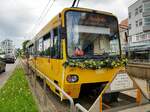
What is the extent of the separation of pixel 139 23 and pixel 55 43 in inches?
1760

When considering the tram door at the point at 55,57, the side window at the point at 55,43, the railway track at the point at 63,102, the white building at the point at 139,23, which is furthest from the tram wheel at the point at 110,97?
the white building at the point at 139,23

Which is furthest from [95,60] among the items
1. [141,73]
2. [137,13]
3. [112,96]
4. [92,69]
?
[137,13]

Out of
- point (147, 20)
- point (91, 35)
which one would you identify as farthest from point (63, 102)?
point (147, 20)

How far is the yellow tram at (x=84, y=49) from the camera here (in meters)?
7.85

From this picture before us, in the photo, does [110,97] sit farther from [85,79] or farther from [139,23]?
[139,23]

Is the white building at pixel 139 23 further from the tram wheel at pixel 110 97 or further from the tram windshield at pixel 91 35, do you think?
the tram wheel at pixel 110 97

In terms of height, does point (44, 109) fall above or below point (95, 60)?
below

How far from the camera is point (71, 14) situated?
26.8 feet

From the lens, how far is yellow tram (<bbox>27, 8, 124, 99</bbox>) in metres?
7.85

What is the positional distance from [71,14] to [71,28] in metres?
0.47

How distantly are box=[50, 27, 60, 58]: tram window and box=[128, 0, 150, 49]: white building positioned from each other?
27040 millimetres

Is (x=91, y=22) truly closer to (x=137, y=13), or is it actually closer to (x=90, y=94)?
(x=90, y=94)

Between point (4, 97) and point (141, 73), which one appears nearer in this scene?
point (4, 97)

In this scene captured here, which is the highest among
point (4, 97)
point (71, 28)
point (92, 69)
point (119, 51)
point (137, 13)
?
point (137, 13)
